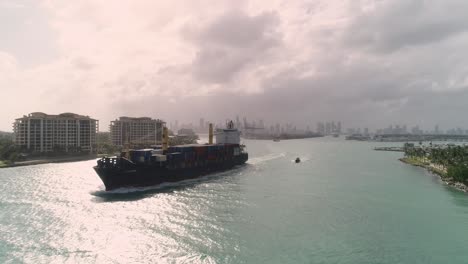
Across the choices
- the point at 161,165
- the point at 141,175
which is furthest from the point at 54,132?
the point at 141,175

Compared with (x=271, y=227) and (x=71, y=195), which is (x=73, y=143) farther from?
(x=271, y=227)

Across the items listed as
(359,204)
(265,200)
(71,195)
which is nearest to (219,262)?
(265,200)

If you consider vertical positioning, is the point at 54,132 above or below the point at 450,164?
above

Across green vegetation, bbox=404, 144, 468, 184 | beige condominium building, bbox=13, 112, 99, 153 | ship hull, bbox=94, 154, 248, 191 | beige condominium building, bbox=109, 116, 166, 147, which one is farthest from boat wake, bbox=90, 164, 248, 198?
beige condominium building, bbox=109, 116, 166, 147

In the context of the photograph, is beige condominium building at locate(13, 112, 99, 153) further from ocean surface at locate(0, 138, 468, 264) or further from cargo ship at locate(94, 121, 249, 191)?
cargo ship at locate(94, 121, 249, 191)

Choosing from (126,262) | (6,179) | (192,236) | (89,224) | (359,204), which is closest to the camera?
(126,262)

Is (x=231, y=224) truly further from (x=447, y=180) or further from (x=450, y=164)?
(x=450, y=164)
